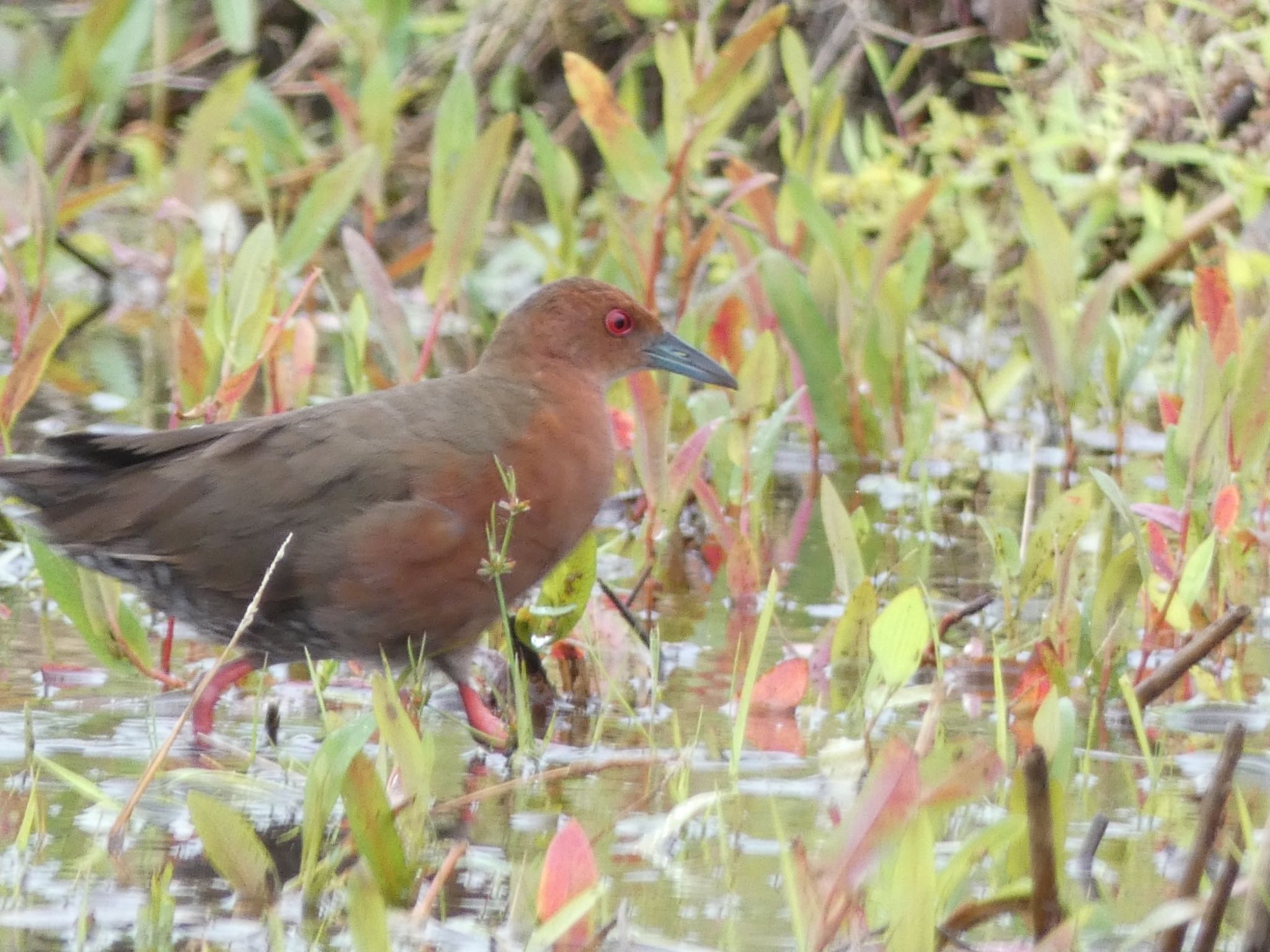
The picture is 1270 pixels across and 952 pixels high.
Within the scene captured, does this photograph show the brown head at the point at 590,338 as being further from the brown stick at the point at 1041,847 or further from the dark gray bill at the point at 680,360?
the brown stick at the point at 1041,847

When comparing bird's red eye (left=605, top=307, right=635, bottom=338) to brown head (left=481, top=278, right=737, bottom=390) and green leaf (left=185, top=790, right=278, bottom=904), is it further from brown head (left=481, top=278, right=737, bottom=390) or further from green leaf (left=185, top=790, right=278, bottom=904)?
green leaf (left=185, top=790, right=278, bottom=904)

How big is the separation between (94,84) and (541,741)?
4.52 m

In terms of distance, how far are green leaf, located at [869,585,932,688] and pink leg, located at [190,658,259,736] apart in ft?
3.76

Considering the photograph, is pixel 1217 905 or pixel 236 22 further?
pixel 236 22

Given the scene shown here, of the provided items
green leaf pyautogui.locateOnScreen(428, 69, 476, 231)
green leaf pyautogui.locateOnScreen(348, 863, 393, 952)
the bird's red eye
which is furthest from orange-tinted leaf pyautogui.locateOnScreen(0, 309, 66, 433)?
green leaf pyautogui.locateOnScreen(348, 863, 393, 952)

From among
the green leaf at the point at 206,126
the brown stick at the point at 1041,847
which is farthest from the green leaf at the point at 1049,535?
the green leaf at the point at 206,126

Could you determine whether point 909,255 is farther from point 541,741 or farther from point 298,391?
point 541,741

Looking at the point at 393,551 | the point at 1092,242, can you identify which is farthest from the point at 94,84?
the point at 393,551

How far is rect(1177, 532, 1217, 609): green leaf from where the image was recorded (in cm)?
366

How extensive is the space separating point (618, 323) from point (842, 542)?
0.74 metres

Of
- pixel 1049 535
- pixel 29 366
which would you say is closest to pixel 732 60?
pixel 1049 535

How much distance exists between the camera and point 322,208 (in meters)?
5.58

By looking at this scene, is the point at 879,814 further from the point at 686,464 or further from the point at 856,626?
the point at 686,464

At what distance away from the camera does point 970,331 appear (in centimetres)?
769
